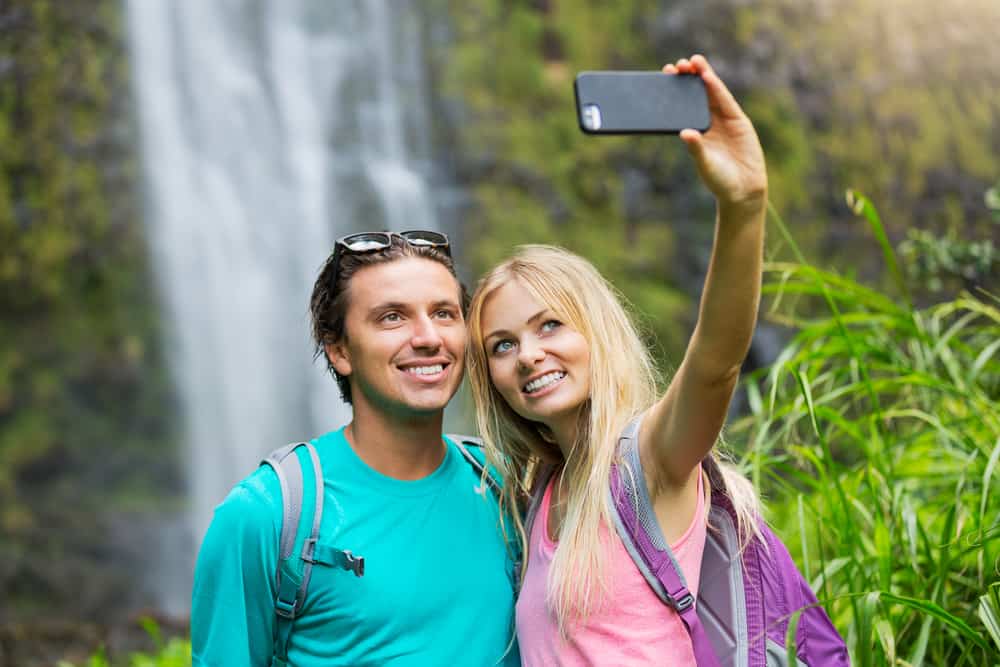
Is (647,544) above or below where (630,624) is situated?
above

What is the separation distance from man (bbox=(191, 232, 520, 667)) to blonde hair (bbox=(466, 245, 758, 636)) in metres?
0.09

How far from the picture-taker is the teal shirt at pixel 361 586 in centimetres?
200

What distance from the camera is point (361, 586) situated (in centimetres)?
204

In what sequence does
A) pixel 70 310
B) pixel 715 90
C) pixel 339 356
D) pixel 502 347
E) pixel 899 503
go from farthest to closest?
1. pixel 70 310
2. pixel 899 503
3. pixel 339 356
4. pixel 502 347
5. pixel 715 90

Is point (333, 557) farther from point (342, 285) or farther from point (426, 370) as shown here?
point (342, 285)

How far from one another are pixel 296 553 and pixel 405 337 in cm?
48

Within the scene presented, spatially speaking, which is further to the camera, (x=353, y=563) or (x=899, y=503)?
(x=899, y=503)

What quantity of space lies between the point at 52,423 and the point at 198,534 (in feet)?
6.33

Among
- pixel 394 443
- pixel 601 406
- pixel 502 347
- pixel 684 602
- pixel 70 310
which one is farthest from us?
pixel 70 310

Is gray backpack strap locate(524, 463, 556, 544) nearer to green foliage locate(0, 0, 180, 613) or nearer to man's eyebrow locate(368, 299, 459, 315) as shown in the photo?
man's eyebrow locate(368, 299, 459, 315)

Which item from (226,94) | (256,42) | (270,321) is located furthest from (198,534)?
(256,42)

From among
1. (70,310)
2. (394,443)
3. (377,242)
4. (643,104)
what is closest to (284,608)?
(394,443)

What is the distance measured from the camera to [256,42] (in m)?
12.8

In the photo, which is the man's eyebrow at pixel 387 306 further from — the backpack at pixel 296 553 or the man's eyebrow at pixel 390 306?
the backpack at pixel 296 553
